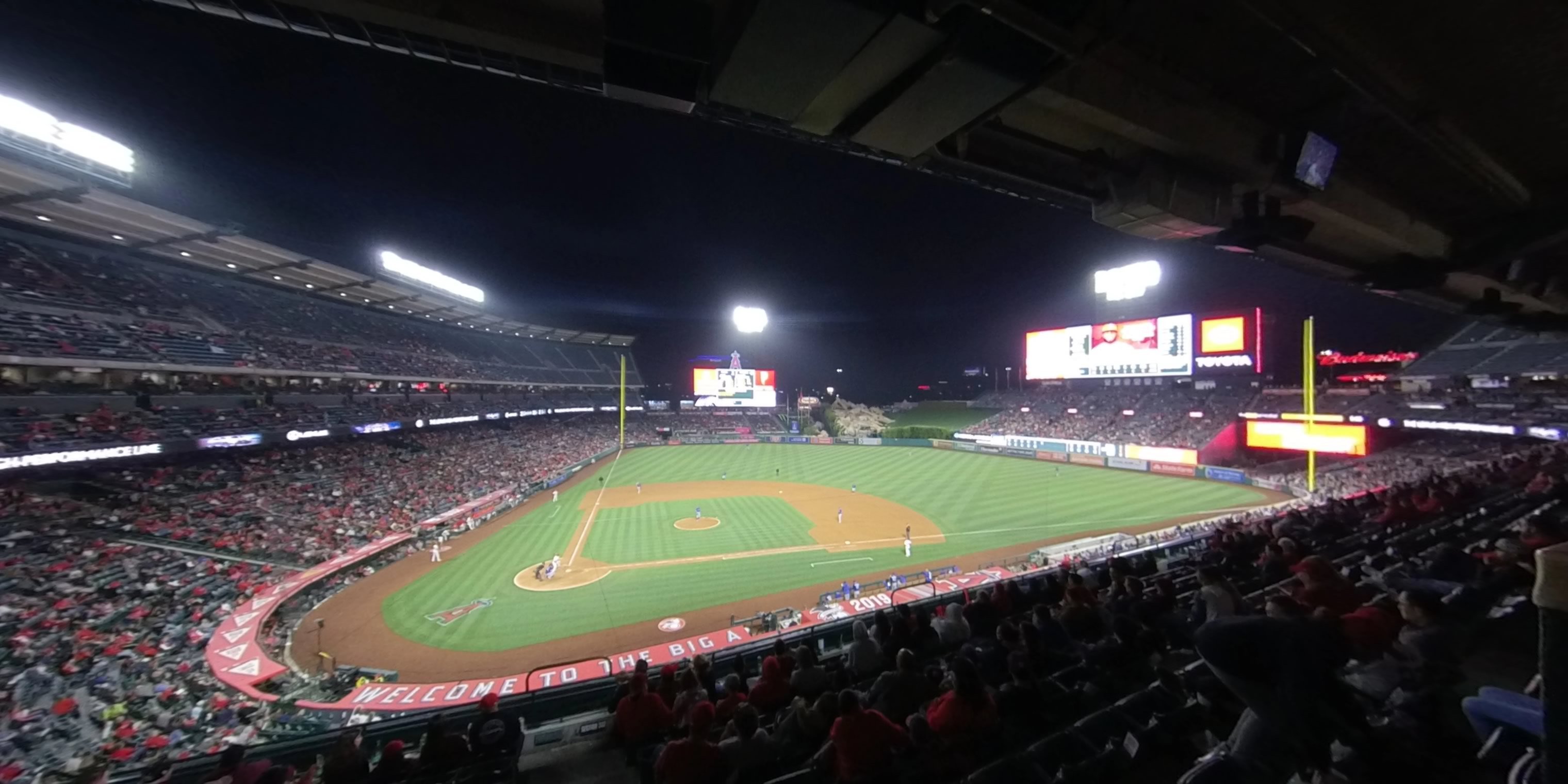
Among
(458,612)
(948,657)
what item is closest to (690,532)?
(458,612)

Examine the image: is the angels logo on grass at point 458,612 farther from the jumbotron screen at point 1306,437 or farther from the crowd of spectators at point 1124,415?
the crowd of spectators at point 1124,415

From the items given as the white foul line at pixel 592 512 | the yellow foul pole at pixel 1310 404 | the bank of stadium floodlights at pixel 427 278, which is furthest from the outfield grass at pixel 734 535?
the bank of stadium floodlights at pixel 427 278

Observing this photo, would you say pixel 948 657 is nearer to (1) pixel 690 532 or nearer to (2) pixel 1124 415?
(1) pixel 690 532

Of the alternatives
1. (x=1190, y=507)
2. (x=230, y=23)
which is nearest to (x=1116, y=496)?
(x=1190, y=507)

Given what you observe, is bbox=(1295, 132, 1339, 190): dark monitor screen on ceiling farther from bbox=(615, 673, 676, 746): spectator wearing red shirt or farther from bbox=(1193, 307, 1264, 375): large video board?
bbox=(1193, 307, 1264, 375): large video board

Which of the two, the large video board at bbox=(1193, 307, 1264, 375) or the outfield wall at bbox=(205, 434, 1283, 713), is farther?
the large video board at bbox=(1193, 307, 1264, 375)

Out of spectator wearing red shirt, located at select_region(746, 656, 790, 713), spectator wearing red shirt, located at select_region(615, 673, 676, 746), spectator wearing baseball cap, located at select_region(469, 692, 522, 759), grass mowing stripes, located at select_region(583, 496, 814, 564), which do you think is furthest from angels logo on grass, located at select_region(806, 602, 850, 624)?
spectator wearing baseball cap, located at select_region(469, 692, 522, 759)
